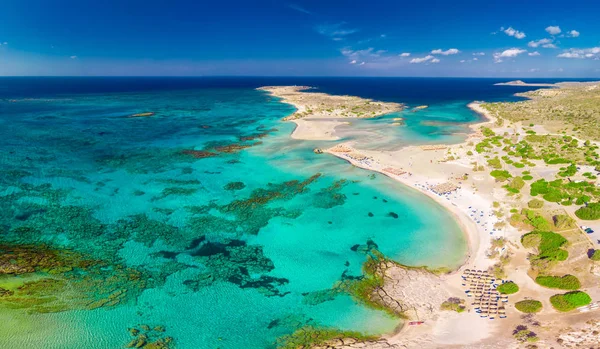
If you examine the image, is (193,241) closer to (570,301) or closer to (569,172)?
(570,301)

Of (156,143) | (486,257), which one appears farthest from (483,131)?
(156,143)

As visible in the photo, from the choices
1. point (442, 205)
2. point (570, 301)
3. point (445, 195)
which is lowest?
point (570, 301)

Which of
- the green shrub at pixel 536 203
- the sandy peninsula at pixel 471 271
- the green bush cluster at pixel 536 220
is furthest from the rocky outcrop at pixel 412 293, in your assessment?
the green shrub at pixel 536 203

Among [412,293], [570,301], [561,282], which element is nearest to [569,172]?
[561,282]

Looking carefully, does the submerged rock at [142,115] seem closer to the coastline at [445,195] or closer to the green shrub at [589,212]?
the coastline at [445,195]

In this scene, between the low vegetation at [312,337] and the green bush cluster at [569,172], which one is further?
the green bush cluster at [569,172]

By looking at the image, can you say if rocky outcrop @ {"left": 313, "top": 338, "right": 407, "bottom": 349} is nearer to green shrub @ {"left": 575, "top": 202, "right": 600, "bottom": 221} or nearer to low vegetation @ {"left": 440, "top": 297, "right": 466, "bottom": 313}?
low vegetation @ {"left": 440, "top": 297, "right": 466, "bottom": 313}

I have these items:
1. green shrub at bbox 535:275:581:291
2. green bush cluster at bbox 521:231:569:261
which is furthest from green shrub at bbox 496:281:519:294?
green bush cluster at bbox 521:231:569:261
